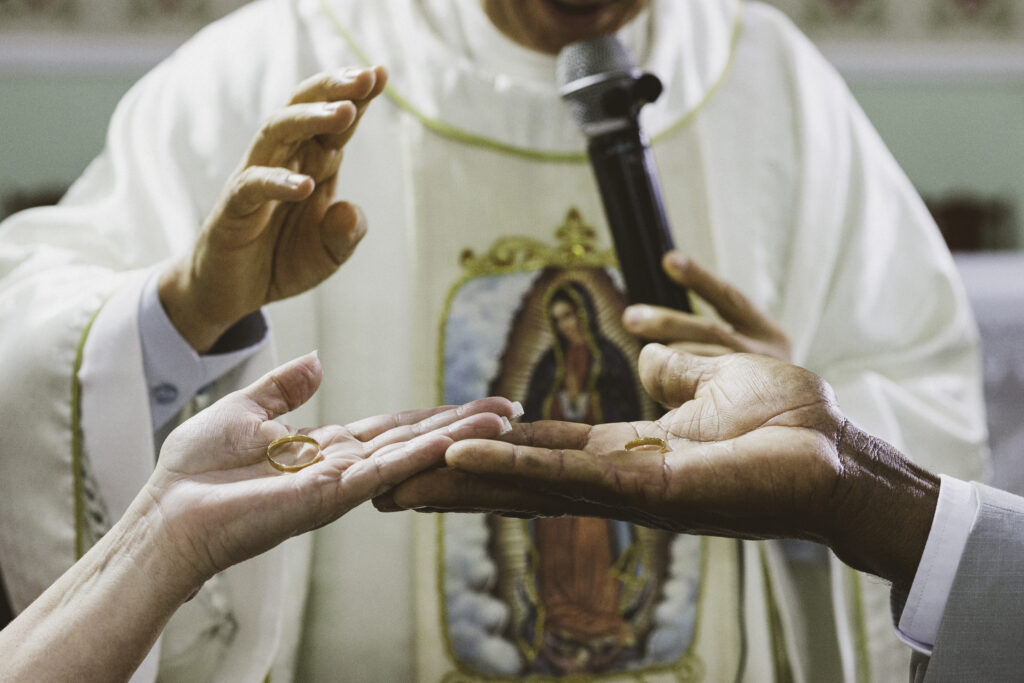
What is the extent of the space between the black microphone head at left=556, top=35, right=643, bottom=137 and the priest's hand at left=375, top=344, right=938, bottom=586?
31 cm

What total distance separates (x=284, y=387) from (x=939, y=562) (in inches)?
22.6

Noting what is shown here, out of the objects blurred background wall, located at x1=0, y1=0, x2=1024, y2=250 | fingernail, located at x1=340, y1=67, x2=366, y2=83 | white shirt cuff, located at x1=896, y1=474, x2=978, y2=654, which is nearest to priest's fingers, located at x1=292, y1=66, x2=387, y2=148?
fingernail, located at x1=340, y1=67, x2=366, y2=83

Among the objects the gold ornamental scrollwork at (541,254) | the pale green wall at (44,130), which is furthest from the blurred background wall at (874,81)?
the gold ornamental scrollwork at (541,254)

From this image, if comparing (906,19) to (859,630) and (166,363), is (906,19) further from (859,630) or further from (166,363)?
(166,363)

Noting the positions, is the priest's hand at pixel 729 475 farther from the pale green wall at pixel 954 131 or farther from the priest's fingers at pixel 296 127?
the pale green wall at pixel 954 131

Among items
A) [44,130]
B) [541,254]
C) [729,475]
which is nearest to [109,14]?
[44,130]

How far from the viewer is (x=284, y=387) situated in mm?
954

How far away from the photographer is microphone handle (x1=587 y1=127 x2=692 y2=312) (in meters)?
1.19

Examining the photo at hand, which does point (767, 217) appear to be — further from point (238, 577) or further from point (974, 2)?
point (974, 2)

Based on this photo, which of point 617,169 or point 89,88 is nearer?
point 617,169

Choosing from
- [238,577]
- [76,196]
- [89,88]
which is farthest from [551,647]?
[89,88]

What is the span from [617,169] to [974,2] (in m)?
2.68

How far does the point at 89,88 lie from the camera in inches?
118

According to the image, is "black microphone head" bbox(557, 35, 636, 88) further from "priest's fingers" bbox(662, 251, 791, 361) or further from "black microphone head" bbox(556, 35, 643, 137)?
"priest's fingers" bbox(662, 251, 791, 361)
